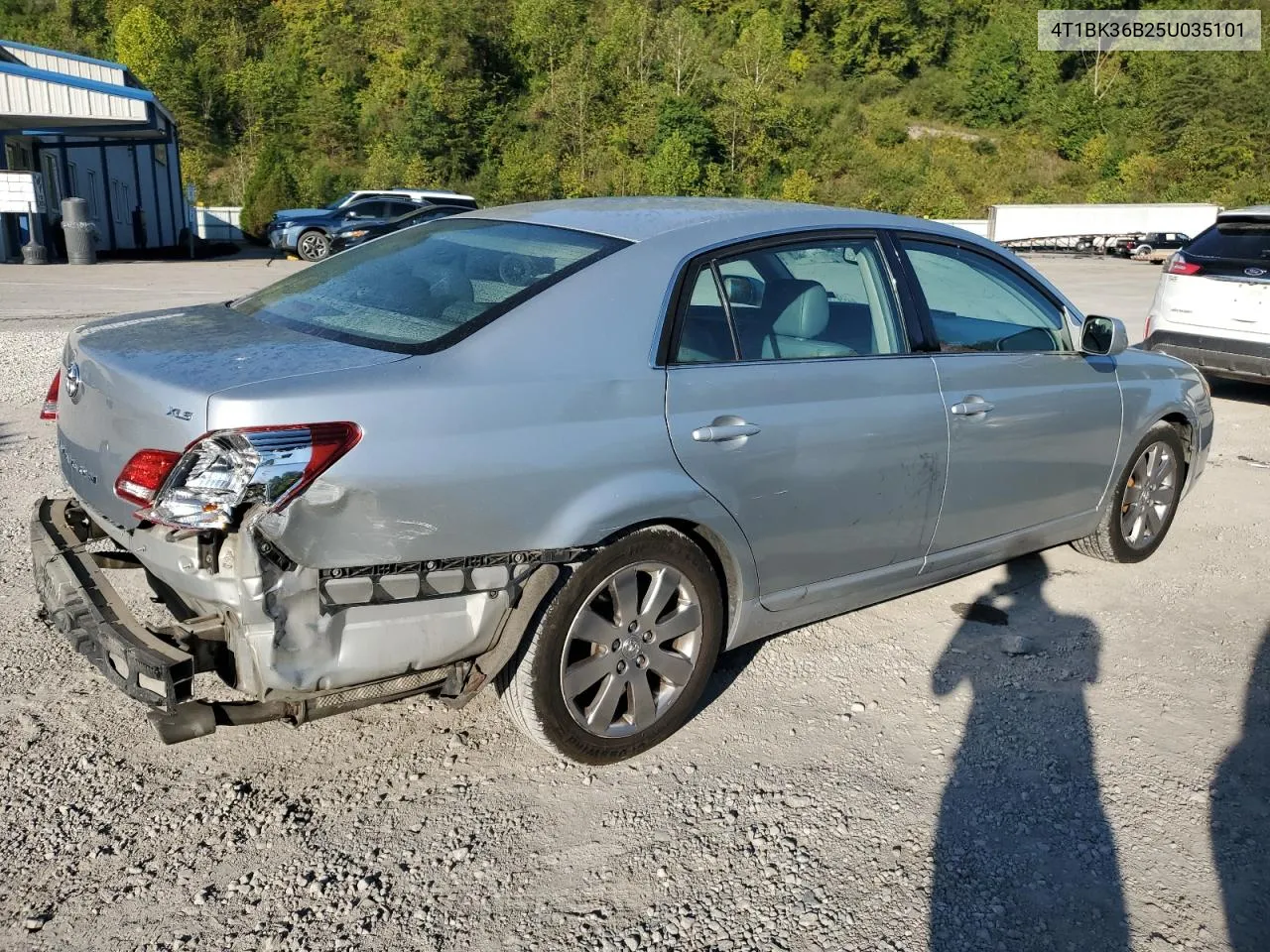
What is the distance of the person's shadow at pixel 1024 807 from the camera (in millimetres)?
2768

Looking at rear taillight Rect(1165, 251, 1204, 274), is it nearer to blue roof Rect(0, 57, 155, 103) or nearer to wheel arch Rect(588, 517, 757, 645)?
wheel arch Rect(588, 517, 757, 645)

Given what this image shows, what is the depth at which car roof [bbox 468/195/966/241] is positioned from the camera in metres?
3.65

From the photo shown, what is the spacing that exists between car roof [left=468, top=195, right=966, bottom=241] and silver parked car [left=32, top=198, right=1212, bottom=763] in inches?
0.8

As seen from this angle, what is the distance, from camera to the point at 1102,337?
4.66m

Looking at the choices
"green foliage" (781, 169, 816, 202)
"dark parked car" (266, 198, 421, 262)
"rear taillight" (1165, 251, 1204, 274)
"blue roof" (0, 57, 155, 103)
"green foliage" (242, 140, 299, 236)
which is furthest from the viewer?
"green foliage" (781, 169, 816, 202)

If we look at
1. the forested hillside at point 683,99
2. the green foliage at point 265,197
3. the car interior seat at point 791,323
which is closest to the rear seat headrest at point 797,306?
the car interior seat at point 791,323

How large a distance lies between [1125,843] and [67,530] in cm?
324

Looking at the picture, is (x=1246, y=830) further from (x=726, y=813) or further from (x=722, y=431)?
(x=722, y=431)

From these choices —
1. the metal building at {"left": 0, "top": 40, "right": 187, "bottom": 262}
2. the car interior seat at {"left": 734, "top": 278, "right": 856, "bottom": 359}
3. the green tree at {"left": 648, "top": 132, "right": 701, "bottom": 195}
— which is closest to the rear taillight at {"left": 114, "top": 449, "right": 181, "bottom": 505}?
the car interior seat at {"left": 734, "top": 278, "right": 856, "bottom": 359}

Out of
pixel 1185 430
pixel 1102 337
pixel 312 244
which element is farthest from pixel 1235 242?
pixel 312 244

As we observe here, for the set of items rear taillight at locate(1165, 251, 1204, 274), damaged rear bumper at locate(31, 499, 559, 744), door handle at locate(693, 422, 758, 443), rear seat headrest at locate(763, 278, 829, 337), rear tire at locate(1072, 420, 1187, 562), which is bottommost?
rear tire at locate(1072, 420, 1187, 562)

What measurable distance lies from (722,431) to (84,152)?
3166 centimetres

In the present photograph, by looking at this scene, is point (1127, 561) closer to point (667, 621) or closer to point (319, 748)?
point (667, 621)

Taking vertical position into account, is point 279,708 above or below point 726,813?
above
